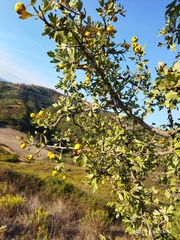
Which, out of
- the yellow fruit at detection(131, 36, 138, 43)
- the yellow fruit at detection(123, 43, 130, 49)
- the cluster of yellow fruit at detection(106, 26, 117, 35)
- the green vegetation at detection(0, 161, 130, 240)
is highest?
the yellow fruit at detection(131, 36, 138, 43)

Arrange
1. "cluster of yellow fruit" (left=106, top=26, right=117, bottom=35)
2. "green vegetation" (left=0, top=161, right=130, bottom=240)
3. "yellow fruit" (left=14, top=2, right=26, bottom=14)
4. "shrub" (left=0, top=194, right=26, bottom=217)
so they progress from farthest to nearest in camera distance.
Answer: "shrub" (left=0, top=194, right=26, bottom=217) < "green vegetation" (left=0, top=161, right=130, bottom=240) < "cluster of yellow fruit" (left=106, top=26, right=117, bottom=35) < "yellow fruit" (left=14, top=2, right=26, bottom=14)

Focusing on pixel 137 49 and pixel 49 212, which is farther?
pixel 49 212

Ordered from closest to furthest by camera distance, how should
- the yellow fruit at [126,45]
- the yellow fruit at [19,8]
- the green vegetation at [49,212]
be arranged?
1. the yellow fruit at [19,8]
2. the yellow fruit at [126,45]
3. the green vegetation at [49,212]

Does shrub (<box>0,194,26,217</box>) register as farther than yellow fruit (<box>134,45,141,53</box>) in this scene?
Yes

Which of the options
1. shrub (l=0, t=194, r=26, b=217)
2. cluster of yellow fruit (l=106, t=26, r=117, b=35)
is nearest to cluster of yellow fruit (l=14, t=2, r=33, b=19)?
cluster of yellow fruit (l=106, t=26, r=117, b=35)

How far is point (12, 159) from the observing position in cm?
2581

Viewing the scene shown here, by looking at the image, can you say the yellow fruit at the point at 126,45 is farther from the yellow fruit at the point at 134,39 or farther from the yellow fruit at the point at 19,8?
the yellow fruit at the point at 19,8

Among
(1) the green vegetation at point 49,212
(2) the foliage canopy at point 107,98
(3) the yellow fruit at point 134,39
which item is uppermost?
(3) the yellow fruit at point 134,39

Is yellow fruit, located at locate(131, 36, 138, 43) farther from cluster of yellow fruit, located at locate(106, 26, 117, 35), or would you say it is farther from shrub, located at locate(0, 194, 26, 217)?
shrub, located at locate(0, 194, 26, 217)

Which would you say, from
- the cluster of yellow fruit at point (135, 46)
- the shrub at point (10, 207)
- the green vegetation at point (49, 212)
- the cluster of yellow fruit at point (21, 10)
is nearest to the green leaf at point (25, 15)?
the cluster of yellow fruit at point (21, 10)

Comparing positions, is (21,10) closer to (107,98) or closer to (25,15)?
(25,15)

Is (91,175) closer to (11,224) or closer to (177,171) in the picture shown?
(177,171)

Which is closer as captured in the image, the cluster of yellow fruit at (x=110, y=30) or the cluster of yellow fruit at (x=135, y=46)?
the cluster of yellow fruit at (x=110, y=30)

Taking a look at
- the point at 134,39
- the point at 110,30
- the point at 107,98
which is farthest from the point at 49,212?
the point at 110,30
